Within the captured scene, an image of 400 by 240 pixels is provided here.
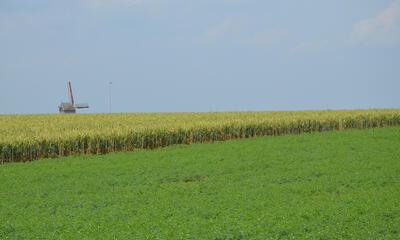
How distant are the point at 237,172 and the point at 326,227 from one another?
10.2 metres

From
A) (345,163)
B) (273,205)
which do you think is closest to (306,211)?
(273,205)

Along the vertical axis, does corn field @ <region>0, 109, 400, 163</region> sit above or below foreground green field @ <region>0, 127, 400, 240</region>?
above

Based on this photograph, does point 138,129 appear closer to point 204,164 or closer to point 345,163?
point 204,164

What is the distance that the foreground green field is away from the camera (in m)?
12.6

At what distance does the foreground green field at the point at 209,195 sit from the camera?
41.2ft

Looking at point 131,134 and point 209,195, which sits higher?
point 131,134

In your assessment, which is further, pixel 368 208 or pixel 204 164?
pixel 204 164

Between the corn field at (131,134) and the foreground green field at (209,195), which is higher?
the corn field at (131,134)

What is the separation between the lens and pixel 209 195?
17344mm

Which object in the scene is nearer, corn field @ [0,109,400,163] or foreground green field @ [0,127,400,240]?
foreground green field @ [0,127,400,240]

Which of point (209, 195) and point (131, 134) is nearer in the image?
point (209, 195)

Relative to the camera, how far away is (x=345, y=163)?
24156 millimetres

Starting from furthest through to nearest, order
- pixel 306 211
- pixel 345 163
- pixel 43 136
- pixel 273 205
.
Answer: pixel 43 136
pixel 345 163
pixel 273 205
pixel 306 211

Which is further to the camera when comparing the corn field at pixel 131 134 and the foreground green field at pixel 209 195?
the corn field at pixel 131 134
